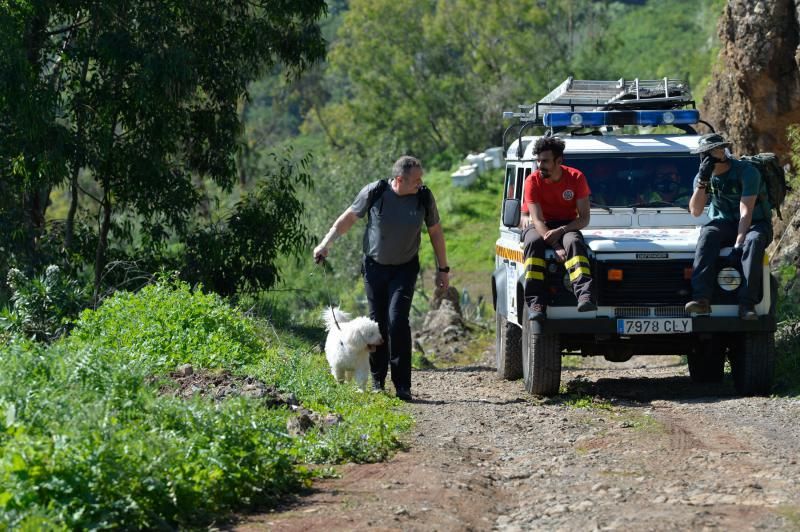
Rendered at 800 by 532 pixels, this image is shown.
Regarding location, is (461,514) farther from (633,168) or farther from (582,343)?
(633,168)

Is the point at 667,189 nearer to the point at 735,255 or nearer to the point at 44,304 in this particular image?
the point at 735,255

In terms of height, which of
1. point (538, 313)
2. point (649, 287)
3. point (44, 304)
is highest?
point (649, 287)

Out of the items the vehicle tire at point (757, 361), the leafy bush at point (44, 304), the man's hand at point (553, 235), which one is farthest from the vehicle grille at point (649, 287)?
the leafy bush at point (44, 304)

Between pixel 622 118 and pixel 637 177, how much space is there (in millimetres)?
1005

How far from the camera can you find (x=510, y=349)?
1295 centimetres


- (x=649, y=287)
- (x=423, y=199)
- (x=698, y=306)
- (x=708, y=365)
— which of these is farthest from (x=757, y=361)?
(x=423, y=199)

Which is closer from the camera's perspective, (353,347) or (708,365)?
(353,347)

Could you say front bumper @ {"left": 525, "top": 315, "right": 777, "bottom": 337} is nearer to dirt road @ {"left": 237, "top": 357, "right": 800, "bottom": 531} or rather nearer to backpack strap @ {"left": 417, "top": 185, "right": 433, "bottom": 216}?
dirt road @ {"left": 237, "top": 357, "right": 800, "bottom": 531}

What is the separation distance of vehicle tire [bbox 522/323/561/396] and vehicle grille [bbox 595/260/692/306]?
56 centimetres

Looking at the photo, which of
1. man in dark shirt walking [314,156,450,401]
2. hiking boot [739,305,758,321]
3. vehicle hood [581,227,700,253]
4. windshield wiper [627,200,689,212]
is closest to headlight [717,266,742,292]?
hiking boot [739,305,758,321]

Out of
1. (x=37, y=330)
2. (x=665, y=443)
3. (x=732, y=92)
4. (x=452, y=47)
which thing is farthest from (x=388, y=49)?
(x=665, y=443)

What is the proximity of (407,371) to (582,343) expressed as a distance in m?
1.60

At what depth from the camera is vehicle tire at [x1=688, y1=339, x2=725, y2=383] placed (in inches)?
483

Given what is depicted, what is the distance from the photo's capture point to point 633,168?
1202 centimetres
